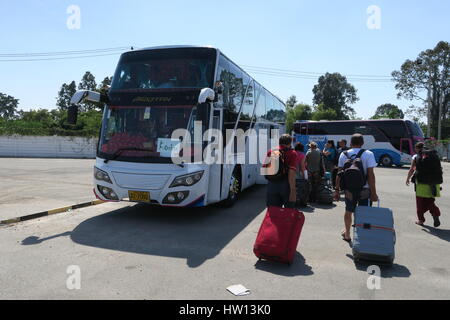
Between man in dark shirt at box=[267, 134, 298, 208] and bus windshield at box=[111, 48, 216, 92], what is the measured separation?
2401mm

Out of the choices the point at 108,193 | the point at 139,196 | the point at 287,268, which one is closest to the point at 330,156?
the point at 139,196

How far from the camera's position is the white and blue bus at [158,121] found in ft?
20.6

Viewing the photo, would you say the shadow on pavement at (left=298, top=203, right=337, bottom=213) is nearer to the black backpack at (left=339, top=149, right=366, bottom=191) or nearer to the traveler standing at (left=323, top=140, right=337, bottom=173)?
the traveler standing at (left=323, top=140, right=337, bottom=173)

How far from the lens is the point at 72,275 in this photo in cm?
403

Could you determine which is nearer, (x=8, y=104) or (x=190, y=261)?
(x=190, y=261)

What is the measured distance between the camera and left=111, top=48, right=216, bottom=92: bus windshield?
6.86m

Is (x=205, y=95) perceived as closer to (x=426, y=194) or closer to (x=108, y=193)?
(x=108, y=193)

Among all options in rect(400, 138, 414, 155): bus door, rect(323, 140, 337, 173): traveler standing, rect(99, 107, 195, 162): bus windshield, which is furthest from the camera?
rect(400, 138, 414, 155): bus door

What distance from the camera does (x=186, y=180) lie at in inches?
247

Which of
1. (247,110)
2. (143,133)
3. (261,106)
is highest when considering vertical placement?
(261,106)

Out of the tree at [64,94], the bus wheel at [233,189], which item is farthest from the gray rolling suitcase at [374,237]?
the tree at [64,94]

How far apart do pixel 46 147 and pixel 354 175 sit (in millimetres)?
35378

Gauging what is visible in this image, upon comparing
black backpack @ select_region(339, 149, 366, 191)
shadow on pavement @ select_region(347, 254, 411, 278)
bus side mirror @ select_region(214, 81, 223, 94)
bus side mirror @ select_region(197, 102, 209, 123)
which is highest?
bus side mirror @ select_region(214, 81, 223, 94)

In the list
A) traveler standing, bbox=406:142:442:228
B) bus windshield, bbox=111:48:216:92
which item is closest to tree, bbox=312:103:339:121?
traveler standing, bbox=406:142:442:228
